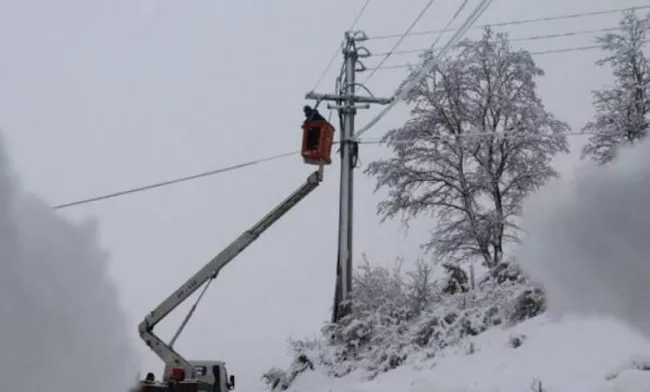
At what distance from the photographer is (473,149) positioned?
22.7 m

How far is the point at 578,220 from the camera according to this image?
356cm

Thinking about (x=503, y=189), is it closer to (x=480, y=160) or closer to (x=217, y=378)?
(x=480, y=160)

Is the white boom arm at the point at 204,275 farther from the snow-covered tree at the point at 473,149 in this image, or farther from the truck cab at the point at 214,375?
the snow-covered tree at the point at 473,149

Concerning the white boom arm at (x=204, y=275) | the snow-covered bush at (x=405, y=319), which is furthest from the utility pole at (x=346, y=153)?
the white boom arm at (x=204, y=275)

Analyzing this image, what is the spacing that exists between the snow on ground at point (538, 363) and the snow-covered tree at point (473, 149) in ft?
33.6

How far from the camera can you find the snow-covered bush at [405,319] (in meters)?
13.0

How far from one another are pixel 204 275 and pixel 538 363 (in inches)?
320

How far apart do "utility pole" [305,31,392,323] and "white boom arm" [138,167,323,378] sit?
3.17 meters

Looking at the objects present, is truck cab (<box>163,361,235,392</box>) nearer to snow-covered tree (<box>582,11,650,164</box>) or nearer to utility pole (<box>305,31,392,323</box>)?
utility pole (<box>305,31,392,323</box>)

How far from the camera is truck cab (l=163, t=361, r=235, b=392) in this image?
50.1 ft

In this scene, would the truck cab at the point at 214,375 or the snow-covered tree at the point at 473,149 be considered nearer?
the truck cab at the point at 214,375

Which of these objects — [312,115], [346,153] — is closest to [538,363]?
[312,115]

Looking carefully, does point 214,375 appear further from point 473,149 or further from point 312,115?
point 473,149

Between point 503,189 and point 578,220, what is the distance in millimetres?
19445
